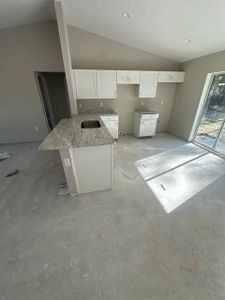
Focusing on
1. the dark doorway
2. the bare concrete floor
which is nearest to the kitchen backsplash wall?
the dark doorway

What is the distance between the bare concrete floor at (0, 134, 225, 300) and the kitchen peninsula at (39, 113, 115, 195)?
7.9 inches

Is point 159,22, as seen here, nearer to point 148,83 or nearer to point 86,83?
point 148,83

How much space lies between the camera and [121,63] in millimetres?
4191

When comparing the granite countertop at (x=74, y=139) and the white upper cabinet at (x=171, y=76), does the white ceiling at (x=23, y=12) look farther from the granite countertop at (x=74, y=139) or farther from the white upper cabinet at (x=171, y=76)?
the white upper cabinet at (x=171, y=76)

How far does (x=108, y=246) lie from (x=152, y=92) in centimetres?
419

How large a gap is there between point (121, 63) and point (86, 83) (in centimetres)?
137

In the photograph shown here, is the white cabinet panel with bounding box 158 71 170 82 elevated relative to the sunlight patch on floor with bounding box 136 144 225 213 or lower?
elevated

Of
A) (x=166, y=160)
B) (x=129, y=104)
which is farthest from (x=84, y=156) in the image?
(x=129, y=104)

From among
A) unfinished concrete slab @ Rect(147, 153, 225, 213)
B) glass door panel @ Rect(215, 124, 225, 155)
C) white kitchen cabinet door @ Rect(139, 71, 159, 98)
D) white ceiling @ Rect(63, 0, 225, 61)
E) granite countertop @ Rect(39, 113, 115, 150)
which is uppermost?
white ceiling @ Rect(63, 0, 225, 61)

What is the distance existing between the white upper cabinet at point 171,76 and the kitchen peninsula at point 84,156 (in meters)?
3.15

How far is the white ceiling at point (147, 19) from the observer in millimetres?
2088

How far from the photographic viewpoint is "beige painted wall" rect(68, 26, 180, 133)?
3.82 meters

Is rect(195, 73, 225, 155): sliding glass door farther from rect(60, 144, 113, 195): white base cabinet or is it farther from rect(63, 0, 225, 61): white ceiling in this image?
rect(60, 144, 113, 195): white base cabinet

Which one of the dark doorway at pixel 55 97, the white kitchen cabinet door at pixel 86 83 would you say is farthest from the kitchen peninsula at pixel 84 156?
the dark doorway at pixel 55 97
